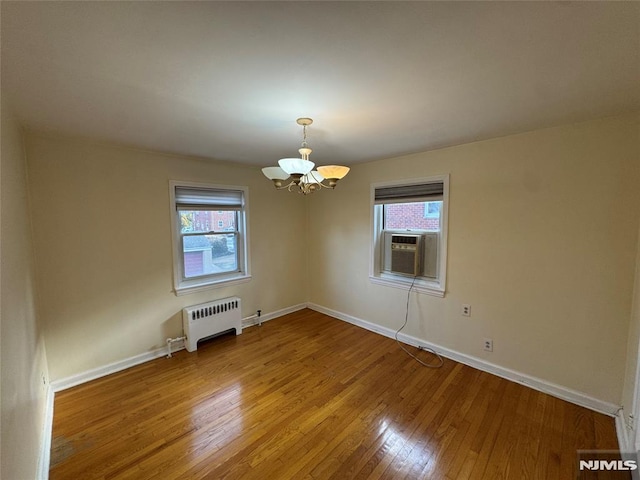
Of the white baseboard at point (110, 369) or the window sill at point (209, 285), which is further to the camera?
the window sill at point (209, 285)

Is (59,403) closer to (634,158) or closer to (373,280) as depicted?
(373,280)

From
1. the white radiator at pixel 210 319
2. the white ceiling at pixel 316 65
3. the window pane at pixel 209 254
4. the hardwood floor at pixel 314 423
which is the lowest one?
the hardwood floor at pixel 314 423

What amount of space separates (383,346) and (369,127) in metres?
2.48

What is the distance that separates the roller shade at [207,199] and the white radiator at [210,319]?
122 cm

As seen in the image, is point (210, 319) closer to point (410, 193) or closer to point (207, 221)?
point (207, 221)

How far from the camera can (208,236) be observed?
3.46 metres

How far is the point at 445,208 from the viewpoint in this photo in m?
2.89

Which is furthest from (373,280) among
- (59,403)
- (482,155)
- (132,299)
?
(59,403)

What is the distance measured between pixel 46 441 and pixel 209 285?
1.81 metres

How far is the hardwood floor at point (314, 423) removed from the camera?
1669 mm

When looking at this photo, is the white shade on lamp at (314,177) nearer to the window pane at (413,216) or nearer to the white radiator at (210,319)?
the window pane at (413,216)

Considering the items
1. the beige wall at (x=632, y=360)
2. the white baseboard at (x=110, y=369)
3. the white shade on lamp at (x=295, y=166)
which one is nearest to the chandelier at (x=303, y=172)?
the white shade on lamp at (x=295, y=166)

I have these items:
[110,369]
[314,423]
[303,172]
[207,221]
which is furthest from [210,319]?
[303,172]

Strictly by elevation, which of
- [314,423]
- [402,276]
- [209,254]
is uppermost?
[209,254]
